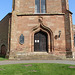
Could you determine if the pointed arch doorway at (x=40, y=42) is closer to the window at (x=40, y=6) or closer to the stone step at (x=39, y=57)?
the stone step at (x=39, y=57)

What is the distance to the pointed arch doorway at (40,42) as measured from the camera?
12273 mm

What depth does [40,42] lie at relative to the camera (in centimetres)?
1243

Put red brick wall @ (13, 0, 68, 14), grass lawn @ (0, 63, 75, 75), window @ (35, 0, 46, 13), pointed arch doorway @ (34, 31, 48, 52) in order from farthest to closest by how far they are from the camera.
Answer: window @ (35, 0, 46, 13)
red brick wall @ (13, 0, 68, 14)
pointed arch doorway @ (34, 31, 48, 52)
grass lawn @ (0, 63, 75, 75)

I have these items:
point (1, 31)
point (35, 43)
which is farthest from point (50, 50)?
point (1, 31)

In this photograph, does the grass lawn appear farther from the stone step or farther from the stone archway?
the stone archway

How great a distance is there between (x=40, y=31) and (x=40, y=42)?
159 centimetres

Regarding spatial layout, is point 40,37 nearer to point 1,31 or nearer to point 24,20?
point 24,20

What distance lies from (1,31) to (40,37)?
30.5 feet

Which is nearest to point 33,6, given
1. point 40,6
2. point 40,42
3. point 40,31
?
point 40,6

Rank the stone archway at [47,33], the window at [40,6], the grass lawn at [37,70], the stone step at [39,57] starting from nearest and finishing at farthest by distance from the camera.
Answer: the grass lawn at [37,70] → the stone step at [39,57] → the stone archway at [47,33] → the window at [40,6]

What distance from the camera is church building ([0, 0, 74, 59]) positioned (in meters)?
11.5

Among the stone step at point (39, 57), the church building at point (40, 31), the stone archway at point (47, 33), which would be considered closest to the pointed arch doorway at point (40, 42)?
the church building at point (40, 31)

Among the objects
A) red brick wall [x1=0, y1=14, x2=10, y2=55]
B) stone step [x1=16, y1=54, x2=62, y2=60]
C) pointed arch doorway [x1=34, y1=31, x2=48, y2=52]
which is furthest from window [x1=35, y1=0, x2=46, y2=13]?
stone step [x1=16, y1=54, x2=62, y2=60]

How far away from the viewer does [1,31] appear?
697 inches
